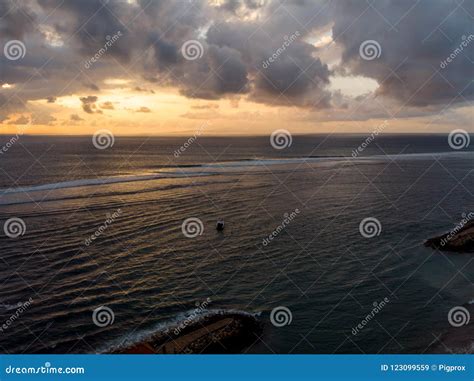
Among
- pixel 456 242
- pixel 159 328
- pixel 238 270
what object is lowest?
pixel 159 328

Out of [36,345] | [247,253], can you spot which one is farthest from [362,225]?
[36,345]

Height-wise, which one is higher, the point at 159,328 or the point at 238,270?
the point at 238,270

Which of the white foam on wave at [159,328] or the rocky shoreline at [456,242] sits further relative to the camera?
the rocky shoreline at [456,242]

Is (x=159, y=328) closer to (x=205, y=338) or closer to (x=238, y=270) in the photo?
(x=205, y=338)

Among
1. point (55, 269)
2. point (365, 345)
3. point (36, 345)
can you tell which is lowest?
point (365, 345)

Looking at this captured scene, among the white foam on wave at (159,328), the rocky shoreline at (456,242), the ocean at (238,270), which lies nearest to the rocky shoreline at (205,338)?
the white foam on wave at (159,328)

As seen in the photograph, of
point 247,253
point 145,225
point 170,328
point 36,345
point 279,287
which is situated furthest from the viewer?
point 145,225

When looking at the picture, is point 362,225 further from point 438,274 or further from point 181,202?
point 181,202

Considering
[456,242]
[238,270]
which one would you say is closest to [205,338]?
[238,270]

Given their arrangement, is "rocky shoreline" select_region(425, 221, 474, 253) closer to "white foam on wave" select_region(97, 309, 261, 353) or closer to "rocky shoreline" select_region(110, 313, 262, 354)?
"white foam on wave" select_region(97, 309, 261, 353)

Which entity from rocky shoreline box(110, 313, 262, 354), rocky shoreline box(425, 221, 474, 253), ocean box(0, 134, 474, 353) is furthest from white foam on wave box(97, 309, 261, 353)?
rocky shoreline box(425, 221, 474, 253)

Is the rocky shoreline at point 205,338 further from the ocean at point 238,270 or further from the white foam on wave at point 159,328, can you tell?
the ocean at point 238,270
